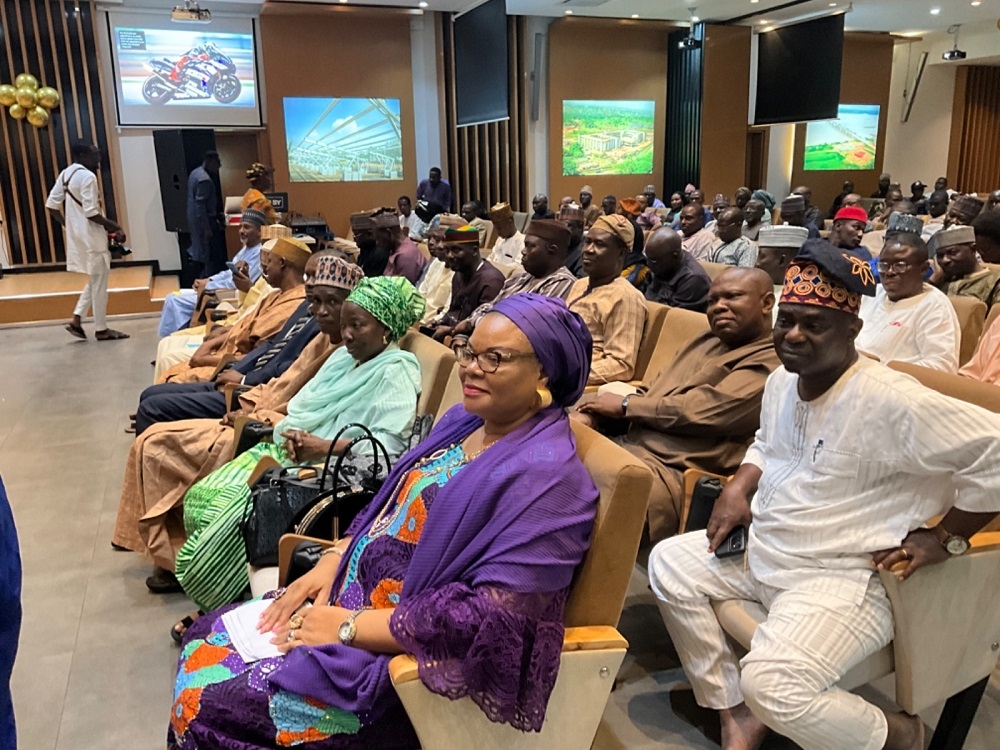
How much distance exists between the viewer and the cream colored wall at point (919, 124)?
15.4 meters

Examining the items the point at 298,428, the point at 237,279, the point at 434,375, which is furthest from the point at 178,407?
the point at 237,279

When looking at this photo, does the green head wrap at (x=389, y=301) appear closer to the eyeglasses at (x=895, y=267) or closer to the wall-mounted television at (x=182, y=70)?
the eyeglasses at (x=895, y=267)

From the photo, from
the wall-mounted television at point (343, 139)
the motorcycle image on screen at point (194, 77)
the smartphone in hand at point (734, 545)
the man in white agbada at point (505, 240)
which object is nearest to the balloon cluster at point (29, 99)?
the motorcycle image on screen at point (194, 77)

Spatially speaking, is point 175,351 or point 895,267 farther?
point 175,351

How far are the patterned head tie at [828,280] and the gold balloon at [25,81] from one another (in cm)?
1083

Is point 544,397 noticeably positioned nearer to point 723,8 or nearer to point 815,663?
point 815,663

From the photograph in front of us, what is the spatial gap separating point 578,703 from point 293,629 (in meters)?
0.59

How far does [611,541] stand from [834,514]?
0.59 m

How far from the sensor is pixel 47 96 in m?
9.90

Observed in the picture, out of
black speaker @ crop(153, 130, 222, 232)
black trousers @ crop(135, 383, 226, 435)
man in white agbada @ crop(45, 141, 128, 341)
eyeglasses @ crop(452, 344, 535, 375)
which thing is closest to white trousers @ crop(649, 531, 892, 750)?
eyeglasses @ crop(452, 344, 535, 375)

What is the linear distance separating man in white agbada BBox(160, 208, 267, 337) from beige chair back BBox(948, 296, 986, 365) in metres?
4.13

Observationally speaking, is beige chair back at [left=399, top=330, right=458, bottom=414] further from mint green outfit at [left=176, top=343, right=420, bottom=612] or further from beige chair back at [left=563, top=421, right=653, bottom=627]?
beige chair back at [left=563, top=421, right=653, bottom=627]

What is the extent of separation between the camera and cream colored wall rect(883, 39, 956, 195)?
15359mm

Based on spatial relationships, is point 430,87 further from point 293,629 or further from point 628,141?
point 293,629
